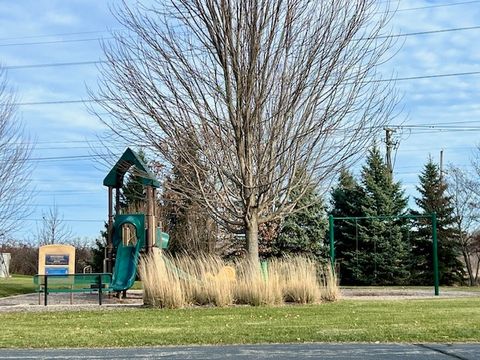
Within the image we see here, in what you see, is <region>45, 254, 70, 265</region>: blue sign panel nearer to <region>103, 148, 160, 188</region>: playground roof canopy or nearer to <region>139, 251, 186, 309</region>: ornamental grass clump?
<region>103, 148, 160, 188</region>: playground roof canopy

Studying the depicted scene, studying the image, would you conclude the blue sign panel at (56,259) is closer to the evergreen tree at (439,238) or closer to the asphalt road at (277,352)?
the asphalt road at (277,352)

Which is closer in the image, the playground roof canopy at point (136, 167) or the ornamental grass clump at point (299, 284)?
the ornamental grass clump at point (299, 284)

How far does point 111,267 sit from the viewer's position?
2047 cm

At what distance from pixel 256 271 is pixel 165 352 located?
736 cm

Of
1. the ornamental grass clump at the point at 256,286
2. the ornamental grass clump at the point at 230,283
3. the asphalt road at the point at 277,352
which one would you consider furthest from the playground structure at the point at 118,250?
the asphalt road at the point at 277,352

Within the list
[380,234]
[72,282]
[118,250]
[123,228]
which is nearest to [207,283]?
[72,282]

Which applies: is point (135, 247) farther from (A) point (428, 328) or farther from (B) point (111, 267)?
(A) point (428, 328)

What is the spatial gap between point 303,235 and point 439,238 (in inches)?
360

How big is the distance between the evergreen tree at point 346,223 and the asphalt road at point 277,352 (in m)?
25.1

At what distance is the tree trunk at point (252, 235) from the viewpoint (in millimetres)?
15797

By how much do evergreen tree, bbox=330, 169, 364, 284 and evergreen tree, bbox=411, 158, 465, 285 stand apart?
3548 millimetres

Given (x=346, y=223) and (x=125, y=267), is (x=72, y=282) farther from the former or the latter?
(x=346, y=223)

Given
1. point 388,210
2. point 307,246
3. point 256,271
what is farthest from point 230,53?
point 388,210

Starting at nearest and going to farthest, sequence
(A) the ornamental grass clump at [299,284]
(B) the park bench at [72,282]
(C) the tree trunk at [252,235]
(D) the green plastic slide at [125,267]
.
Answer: (A) the ornamental grass clump at [299,284], (C) the tree trunk at [252,235], (B) the park bench at [72,282], (D) the green plastic slide at [125,267]
